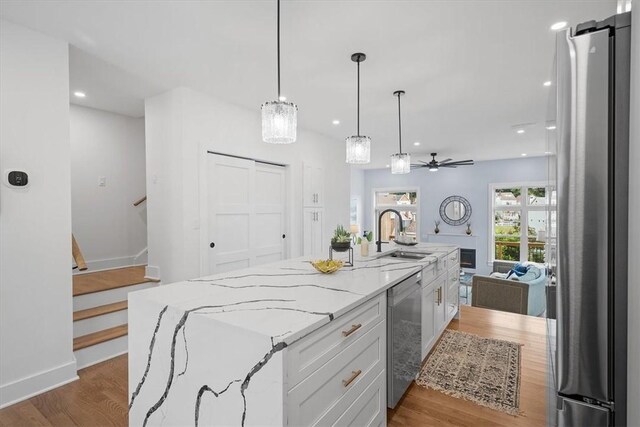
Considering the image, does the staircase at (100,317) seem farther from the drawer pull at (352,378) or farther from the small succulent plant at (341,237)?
the drawer pull at (352,378)

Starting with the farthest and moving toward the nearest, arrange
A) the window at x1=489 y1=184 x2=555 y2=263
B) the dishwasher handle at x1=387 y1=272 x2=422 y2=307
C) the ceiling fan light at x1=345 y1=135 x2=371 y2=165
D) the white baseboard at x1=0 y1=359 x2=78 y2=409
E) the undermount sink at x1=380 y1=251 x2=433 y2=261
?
1. the window at x1=489 y1=184 x2=555 y2=263
2. the undermount sink at x1=380 y1=251 x2=433 y2=261
3. the ceiling fan light at x1=345 y1=135 x2=371 y2=165
4. the white baseboard at x1=0 y1=359 x2=78 y2=409
5. the dishwasher handle at x1=387 y1=272 x2=422 y2=307

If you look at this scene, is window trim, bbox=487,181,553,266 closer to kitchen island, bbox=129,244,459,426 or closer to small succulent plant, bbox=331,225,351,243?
small succulent plant, bbox=331,225,351,243

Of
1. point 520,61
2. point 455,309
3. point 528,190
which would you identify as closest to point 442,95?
point 520,61

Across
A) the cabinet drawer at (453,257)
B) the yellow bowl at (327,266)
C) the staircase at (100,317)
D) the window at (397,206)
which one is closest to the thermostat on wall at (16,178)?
the staircase at (100,317)

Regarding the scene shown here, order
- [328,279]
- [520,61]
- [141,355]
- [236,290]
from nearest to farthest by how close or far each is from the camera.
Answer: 1. [141,355]
2. [236,290]
3. [328,279]
4. [520,61]

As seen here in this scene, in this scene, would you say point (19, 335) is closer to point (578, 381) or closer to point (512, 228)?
point (578, 381)

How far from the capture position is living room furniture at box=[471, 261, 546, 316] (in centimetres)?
420

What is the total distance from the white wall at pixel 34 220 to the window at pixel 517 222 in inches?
333

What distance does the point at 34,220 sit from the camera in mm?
2361

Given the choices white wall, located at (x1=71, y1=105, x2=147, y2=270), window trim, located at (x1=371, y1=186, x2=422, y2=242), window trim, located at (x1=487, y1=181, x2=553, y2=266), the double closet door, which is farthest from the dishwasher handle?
window trim, located at (x1=487, y1=181, x2=553, y2=266)

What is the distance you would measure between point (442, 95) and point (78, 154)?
4.56m

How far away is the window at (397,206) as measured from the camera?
938 cm

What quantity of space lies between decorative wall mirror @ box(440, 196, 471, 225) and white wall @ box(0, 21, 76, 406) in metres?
8.21

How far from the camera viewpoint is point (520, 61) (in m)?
2.84
